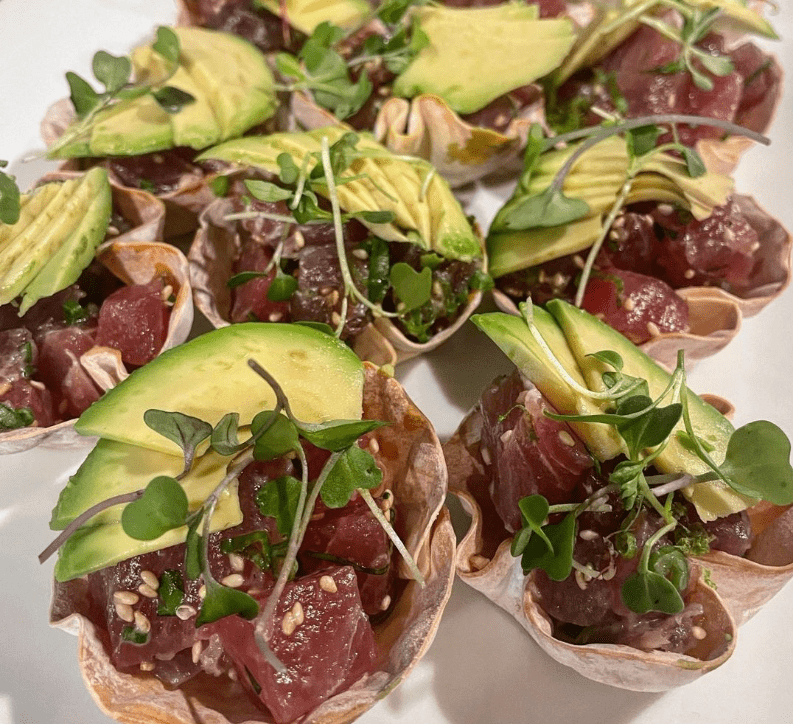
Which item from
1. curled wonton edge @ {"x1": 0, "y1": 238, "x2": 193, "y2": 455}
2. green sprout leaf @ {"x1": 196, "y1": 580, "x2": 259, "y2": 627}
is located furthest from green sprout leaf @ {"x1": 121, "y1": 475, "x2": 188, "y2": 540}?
curled wonton edge @ {"x1": 0, "y1": 238, "x2": 193, "y2": 455}

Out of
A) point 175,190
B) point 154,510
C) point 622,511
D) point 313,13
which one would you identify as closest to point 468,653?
point 622,511

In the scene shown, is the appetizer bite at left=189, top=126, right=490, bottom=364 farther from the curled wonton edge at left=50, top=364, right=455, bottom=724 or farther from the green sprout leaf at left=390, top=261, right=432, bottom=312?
the curled wonton edge at left=50, top=364, right=455, bottom=724

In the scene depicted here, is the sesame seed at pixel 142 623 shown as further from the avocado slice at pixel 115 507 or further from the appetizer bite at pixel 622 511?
the appetizer bite at pixel 622 511

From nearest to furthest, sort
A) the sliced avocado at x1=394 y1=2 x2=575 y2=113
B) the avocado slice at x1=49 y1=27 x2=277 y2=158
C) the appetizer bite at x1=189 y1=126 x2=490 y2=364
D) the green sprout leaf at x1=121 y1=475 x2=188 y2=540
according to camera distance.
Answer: the green sprout leaf at x1=121 y1=475 x2=188 y2=540 < the appetizer bite at x1=189 y1=126 x2=490 y2=364 < the avocado slice at x1=49 y1=27 x2=277 y2=158 < the sliced avocado at x1=394 y1=2 x2=575 y2=113

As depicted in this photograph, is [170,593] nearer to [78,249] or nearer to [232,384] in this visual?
[232,384]

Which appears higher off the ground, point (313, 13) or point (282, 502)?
point (313, 13)

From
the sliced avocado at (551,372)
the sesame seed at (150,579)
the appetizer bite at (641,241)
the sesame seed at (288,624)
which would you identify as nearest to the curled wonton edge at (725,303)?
the appetizer bite at (641,241)
